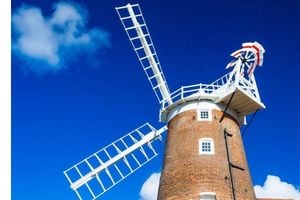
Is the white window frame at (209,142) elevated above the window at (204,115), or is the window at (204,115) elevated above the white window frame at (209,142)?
the window at (204,115)

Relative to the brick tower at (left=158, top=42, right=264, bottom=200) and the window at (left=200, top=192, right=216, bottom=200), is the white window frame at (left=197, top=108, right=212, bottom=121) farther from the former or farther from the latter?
the window at (left=200, top=192, right=216, bottom=200)

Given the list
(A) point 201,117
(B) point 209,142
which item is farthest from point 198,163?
(A) point 201,117

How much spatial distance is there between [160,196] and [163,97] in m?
6.79

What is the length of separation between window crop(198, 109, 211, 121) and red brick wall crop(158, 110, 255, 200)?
0.27m

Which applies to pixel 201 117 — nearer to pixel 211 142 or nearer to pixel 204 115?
pixel 204 115

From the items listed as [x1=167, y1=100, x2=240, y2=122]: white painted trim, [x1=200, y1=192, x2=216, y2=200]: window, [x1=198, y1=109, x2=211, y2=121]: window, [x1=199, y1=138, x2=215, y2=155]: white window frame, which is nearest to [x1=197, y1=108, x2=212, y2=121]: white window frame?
[x1=198, y1=109, x2=211, y2=121]: window

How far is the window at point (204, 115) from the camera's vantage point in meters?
22.5

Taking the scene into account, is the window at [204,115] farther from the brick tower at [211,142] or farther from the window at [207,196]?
the window at [207,196]

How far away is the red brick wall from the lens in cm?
1980

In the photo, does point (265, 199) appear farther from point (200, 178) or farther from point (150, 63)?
point (150, 63)

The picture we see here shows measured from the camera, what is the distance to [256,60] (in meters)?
23.5

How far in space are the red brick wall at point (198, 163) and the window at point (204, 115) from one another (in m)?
0.27

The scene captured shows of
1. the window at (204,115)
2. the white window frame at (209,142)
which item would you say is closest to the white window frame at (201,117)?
the window at (204,115)
